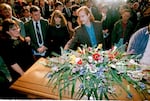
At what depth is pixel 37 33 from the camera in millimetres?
2703

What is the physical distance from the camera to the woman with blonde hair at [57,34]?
2.68m

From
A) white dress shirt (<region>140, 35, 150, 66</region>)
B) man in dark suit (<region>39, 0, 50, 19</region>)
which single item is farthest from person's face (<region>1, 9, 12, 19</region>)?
white dress shirt (<region>140, 35, 150, 66</region>)

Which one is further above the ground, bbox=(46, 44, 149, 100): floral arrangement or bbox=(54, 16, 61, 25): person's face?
bbox=(54, 16, 61, 25): person's face

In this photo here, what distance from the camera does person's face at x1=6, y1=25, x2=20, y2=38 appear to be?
2617 millimetres

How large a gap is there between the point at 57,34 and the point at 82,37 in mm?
219

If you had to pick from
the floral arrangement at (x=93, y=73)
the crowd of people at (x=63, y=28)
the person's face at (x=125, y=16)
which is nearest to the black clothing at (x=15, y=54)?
the crowd of people at (x=63, y=28)

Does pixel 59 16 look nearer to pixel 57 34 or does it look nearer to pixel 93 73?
pixel 57 34

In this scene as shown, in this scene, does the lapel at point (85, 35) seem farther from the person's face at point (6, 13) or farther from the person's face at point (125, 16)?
the person's face at point (6, 13)

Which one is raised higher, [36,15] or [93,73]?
[36,15]

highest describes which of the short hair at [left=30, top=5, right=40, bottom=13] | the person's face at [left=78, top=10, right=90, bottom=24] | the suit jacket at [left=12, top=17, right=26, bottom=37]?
the short hair at [left=30, top=5, right=40, bottom=13]

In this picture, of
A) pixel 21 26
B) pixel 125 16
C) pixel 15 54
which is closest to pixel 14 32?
pixel 21 26

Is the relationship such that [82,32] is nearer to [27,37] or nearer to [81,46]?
[81,46]

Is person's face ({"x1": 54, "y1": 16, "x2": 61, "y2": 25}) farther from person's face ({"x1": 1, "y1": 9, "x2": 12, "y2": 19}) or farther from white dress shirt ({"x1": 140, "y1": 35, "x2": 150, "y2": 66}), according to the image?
white dress shirt ({"x1": 140, "y1": 35, "x2": 150, "y2": 66})

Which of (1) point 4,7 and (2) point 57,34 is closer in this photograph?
(1) point 4,7
